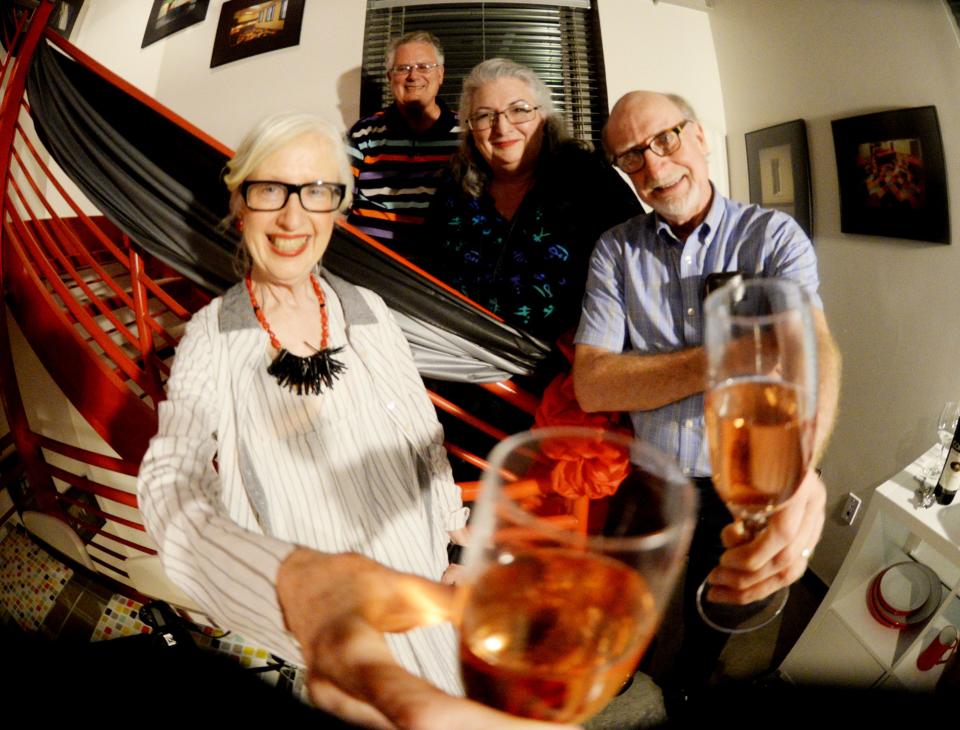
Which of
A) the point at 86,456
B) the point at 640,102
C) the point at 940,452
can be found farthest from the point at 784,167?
the point at 86,456

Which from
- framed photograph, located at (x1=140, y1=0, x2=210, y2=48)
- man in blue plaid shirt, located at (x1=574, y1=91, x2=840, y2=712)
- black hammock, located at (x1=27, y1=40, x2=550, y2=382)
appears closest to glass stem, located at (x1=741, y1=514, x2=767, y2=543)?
man in blue plaid shirt, located at (x1=574, y1=91, x2=840, y2=712)

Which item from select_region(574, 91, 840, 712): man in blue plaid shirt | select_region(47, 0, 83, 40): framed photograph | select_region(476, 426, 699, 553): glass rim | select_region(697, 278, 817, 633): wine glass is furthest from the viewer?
select_region(47, 0, 83, 40): framed photograph

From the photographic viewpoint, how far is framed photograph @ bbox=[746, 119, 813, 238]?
0.42 metres

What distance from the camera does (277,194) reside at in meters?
0.40

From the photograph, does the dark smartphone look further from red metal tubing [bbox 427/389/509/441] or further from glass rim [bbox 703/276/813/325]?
red metal tubing [bbox 427/389/509/441]

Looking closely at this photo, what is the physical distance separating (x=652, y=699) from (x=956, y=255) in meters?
0.53

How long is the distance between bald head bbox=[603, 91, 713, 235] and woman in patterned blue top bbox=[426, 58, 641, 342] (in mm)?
77

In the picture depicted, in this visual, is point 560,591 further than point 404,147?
No

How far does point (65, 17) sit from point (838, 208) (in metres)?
0.78

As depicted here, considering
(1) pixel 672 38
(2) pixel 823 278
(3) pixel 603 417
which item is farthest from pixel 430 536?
(1) pixel 672 38

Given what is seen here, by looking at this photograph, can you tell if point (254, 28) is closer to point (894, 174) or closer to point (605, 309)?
point (605, 309)

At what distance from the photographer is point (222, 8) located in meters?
0.50

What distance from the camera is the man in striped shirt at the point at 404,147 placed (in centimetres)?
52

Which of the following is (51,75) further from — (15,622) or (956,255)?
(956,255)
